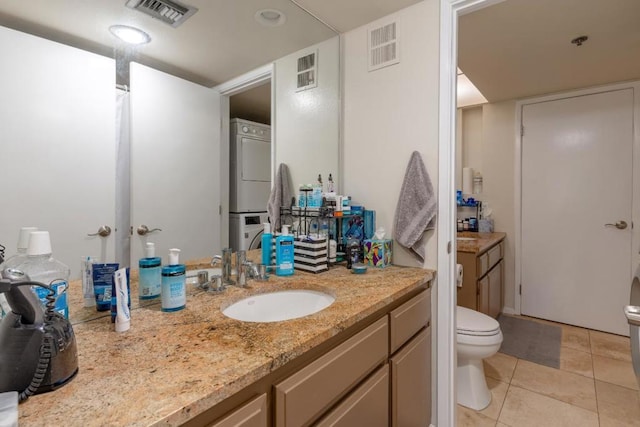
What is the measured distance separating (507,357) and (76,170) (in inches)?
112

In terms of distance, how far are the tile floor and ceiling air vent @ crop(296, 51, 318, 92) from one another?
78.3 inches

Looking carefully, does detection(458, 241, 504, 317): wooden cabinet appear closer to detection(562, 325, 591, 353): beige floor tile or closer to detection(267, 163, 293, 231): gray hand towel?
detection(562, 325, 591, 353): beige floor tile

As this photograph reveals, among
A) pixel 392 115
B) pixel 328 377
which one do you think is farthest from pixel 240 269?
pixel 392 115

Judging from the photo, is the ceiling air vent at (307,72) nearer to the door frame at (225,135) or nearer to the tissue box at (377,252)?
the door frame at (225,135)

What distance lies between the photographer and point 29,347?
1.84 feet

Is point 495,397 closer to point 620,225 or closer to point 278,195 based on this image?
point 278,195

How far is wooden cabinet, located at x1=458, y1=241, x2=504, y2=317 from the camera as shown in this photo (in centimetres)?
244

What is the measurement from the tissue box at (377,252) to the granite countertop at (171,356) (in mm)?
426

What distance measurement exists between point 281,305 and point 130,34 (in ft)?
3.53

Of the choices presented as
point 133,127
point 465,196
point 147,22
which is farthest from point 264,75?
point 465,196

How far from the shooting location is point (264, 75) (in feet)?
4.89

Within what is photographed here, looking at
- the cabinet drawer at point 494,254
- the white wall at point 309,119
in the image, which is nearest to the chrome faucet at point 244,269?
the white wall at point 309,119

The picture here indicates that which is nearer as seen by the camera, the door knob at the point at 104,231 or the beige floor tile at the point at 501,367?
the door knob at the point at 104,231

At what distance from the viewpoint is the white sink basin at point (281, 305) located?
1200 millimetres
